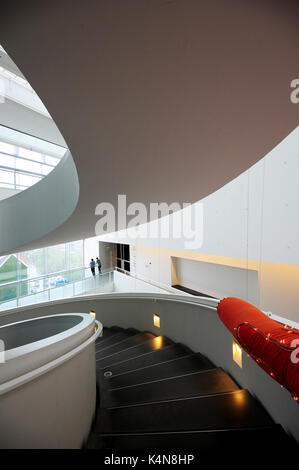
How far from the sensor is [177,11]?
85 centimetres

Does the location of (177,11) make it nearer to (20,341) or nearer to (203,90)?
(203,90)

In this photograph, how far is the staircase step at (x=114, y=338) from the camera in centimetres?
423

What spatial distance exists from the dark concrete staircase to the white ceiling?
235 cm

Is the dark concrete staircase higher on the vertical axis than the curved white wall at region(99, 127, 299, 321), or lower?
lower

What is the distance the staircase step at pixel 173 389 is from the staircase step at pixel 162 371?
0.19 m

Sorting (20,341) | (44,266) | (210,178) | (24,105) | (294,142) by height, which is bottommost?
(44,266)

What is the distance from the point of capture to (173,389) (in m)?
2.57

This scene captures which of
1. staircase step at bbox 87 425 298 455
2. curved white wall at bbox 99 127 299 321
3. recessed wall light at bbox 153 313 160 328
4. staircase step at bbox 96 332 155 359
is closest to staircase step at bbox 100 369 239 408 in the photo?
staircase step at bbox 87 425 298 455

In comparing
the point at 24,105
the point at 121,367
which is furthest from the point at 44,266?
the point at 121,367

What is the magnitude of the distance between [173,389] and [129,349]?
1.39m

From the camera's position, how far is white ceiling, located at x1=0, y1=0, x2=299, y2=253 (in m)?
0.84

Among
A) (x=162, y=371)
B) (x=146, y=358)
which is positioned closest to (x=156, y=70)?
(x=162, y=371)

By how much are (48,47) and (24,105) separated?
35.7ft

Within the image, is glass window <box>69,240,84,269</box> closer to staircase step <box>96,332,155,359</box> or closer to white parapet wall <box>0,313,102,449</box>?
staircase step <box>96,332,155,359</box>
